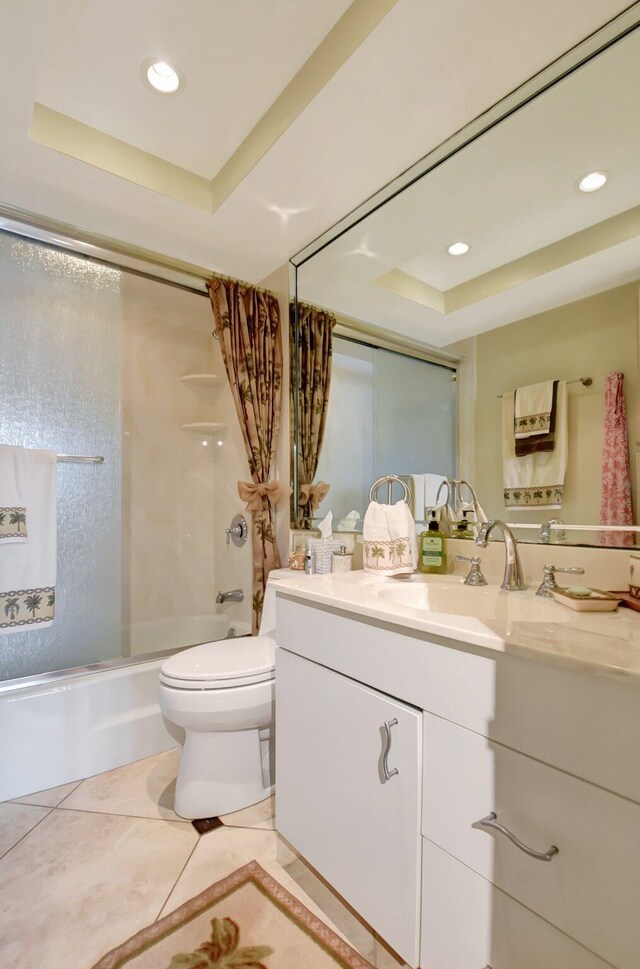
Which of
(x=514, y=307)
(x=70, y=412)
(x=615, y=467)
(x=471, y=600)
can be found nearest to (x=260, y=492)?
(x=70, y=412)

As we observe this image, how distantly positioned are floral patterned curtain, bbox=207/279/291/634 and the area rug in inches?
39.3

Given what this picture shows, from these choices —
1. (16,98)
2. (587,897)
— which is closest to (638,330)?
(587,897)

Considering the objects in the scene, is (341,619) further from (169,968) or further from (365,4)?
(365,4)

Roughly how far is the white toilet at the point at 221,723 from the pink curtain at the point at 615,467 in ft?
3.63

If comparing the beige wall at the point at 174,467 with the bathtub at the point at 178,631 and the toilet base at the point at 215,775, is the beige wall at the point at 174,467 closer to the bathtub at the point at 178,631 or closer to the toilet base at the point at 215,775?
the bathtub at the point at 178,631

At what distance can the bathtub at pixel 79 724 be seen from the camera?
61.1 inches

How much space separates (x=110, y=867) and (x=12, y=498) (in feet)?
4.17

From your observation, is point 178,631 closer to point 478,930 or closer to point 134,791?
point 134,791

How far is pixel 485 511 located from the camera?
138 cm

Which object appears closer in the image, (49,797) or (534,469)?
(534,469)

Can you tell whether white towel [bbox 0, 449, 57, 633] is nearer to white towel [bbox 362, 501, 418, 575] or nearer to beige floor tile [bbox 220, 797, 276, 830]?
beige floor tile [bbox 220, 797, 276, 830]

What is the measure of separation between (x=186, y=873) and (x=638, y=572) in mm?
1439

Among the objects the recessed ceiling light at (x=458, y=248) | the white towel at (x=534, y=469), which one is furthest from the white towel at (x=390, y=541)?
the recessed ceiling light at (x=458, y=248)

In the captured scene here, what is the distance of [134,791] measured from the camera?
5.20 feet
